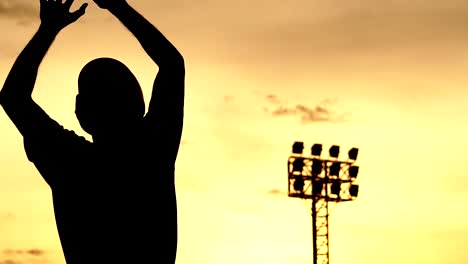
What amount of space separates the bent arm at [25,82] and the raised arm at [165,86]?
283 mm

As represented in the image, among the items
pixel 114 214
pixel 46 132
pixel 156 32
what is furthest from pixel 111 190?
pixel 156 32

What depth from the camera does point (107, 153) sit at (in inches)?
119

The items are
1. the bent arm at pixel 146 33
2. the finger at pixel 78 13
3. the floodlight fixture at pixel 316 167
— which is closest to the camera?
the bent arm at pixel 146 33

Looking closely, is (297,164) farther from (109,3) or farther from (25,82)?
(109,3)

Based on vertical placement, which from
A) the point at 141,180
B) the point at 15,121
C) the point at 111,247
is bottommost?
the point at 111,247

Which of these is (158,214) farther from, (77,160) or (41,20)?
(41,20)

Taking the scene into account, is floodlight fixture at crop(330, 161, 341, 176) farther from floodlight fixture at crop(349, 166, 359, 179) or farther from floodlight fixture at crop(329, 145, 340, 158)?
floodlight fixture at crop(349, 166, 359, 179)

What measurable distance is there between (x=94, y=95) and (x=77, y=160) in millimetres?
221

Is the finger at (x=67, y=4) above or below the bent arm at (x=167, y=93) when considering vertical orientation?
above

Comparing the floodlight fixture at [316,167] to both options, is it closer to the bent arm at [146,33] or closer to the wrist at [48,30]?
the wrist at [48,30]

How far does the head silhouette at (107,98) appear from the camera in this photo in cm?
295

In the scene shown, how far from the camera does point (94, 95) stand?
298cm

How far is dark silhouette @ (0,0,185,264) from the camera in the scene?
2938mm

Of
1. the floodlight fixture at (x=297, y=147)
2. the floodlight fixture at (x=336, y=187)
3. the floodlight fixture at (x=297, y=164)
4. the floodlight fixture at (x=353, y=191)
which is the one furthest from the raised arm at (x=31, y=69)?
the floodlight fixture at (x=353, y=191)
